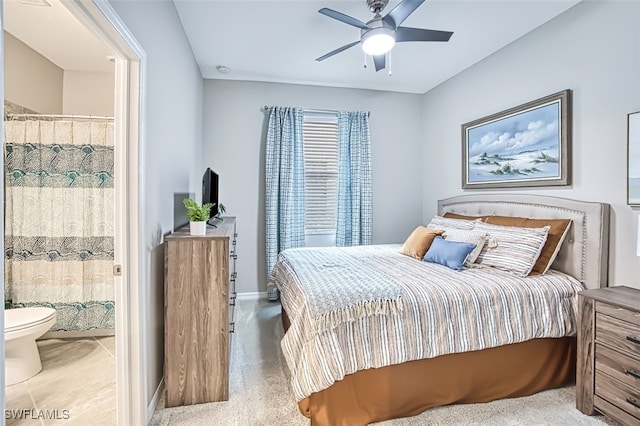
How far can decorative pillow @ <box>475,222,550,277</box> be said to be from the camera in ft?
8.19

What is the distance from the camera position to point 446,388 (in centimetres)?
210

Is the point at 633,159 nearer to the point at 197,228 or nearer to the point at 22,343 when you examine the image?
the point at 197,228

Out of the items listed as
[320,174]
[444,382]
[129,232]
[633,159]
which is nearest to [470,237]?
[633,159]

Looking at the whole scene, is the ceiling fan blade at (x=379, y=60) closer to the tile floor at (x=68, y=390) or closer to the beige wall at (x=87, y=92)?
the beige wall at (x=87, y=92)

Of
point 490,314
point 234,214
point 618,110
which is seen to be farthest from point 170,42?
point 618,110

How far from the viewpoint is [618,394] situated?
1.89 m

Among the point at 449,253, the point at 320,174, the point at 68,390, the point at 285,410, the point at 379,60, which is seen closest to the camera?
the point at 285,410

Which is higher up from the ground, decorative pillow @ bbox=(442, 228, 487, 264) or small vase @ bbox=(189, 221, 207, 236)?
small vase @ bbox=(189, 221, 207, 236)

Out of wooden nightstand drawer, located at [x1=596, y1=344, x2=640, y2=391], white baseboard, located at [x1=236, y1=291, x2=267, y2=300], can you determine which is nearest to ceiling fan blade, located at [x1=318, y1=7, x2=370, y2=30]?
wooden nightstand drawer, located at [x1=596, y1=344, x2=640, y2=391]

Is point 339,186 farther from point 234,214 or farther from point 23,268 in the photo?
point 23,268

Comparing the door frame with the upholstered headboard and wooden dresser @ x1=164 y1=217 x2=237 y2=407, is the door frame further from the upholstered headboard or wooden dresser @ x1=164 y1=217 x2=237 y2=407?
the upholstered headboard

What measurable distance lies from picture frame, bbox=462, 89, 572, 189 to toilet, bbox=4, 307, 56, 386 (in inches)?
160

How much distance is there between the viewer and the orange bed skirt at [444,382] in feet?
6.25

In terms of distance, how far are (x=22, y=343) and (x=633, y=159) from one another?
4363 millimetres
